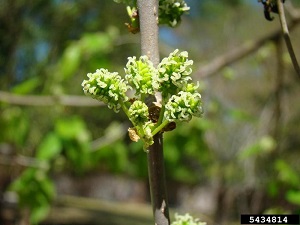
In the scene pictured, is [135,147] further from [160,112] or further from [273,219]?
[160,112]

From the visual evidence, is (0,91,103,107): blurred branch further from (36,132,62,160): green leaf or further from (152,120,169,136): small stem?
(152,120,169,136): small stem

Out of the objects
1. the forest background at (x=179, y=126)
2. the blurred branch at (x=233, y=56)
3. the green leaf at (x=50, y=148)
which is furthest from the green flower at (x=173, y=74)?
the green leaf at (x=50, y=148)

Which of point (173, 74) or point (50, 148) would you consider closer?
point (173, 74)

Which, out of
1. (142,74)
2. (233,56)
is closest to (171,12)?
(142,74)

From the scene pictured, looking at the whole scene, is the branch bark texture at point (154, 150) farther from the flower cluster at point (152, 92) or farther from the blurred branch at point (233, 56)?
the blurred branch at point (233, 56)

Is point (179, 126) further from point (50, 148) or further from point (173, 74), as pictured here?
point (173, 74)
